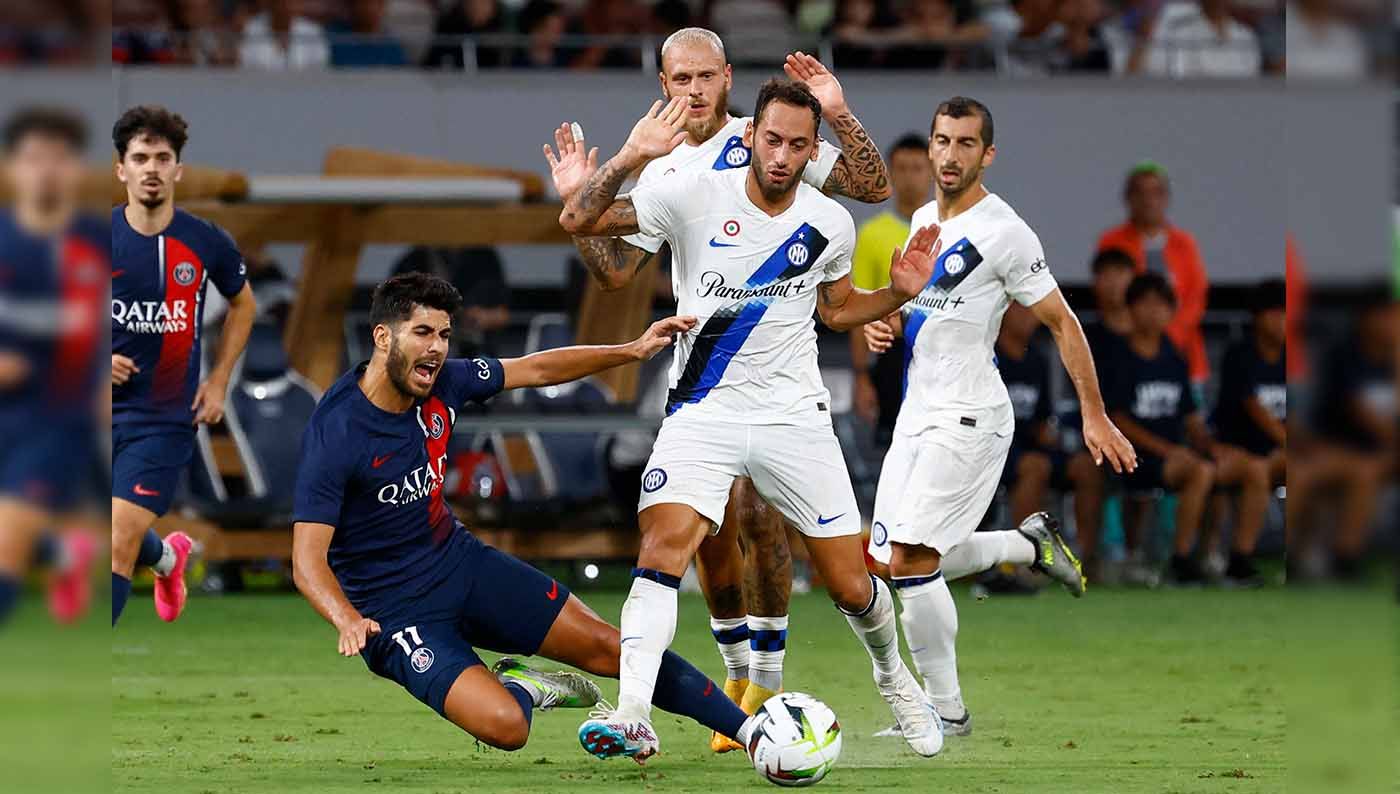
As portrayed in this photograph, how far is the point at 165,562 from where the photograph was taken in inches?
353

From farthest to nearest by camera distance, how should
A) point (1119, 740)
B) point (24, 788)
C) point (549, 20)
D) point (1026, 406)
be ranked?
point (549, 20)
point (1026, 406)
point (1119, 740)
point (24, 788)

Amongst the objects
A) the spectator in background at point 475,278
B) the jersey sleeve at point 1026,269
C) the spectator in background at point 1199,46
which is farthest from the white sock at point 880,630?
the spectator in background at point 1199,46

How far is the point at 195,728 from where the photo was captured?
303 inches

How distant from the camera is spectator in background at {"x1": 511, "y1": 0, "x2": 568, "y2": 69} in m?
15.6

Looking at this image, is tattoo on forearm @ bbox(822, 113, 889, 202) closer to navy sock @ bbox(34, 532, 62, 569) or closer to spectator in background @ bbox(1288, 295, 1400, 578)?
spectator in background @ bbox(1288, 295, 1400, 578)

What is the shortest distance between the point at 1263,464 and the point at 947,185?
25.0ft

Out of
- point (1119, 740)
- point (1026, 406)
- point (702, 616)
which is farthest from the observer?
point (1026, 406)

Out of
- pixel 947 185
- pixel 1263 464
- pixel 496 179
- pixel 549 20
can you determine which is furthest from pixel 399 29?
pixel 947 185

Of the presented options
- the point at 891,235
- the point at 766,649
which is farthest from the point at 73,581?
the point at 891,235

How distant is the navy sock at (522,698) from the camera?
20.7ft

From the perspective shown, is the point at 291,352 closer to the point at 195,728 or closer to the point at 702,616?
the point at 702,616

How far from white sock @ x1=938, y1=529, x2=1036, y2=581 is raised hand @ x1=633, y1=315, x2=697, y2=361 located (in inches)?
98.1

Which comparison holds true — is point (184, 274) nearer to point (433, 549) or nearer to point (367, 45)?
point (433, 549)

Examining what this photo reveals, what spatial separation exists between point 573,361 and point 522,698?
46.7 inches
